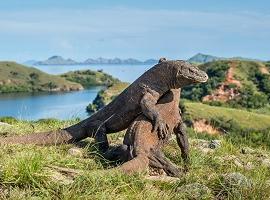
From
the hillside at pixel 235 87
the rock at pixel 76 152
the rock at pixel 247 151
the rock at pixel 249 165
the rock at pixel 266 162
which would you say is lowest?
the hillside at pixel 235 87

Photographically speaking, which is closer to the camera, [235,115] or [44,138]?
[44,138]

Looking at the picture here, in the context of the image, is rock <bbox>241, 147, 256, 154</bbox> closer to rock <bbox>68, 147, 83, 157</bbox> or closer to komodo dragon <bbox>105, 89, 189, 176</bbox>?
komodo dragon <bbox>105, 89, 189, 176</bbox>

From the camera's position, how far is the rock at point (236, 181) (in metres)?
9.18

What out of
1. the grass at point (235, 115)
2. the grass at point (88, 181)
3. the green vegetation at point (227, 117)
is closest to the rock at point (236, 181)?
the grass at point (88, 181)

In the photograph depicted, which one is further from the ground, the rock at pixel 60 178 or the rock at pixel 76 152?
the rock at pixel 60 178

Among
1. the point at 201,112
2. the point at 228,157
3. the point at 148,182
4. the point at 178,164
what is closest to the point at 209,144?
the point at 228,157

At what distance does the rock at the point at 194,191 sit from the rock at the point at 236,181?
0.39m

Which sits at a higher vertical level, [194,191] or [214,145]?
[194,191]

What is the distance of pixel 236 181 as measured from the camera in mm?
9336

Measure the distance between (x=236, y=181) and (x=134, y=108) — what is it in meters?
2.80

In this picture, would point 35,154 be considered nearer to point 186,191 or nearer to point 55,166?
point 55,166

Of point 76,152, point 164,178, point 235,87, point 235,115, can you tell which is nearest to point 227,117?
point 235,115

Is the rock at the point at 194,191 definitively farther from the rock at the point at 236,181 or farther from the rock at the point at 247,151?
the rock at the point at 247,151

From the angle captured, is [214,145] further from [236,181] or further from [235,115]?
[235,115]
